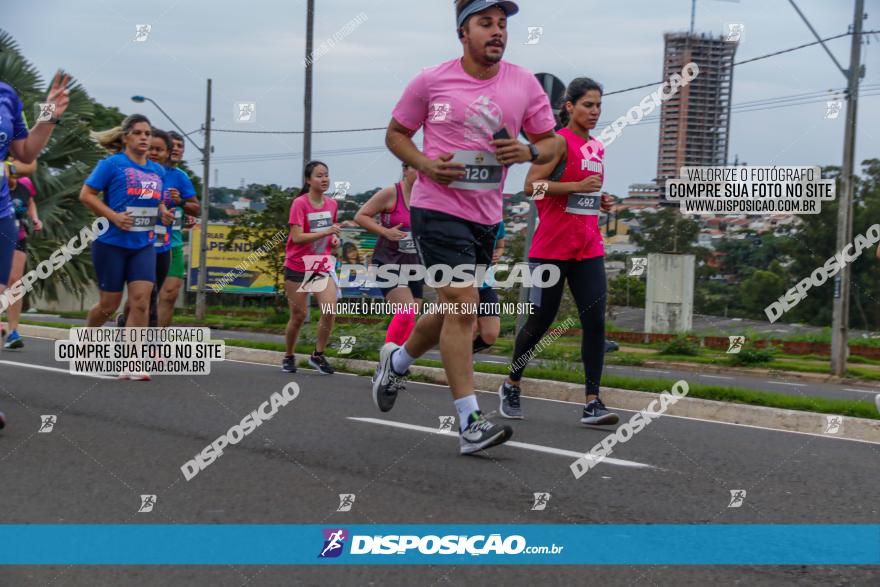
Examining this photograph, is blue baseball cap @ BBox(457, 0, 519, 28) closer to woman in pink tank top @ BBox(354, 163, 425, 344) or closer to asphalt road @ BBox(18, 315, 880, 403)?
woman in pink tank top @ BBox(354, 163, 425, 344)

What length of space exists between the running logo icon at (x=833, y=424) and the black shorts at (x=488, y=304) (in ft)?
8.30

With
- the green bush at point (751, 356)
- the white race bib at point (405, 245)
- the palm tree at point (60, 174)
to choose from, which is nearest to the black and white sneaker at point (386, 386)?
the white race bib at point (405, 245)

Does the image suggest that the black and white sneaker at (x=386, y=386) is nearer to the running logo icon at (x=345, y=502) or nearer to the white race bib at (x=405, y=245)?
Answer: the running logo icon at (x=345, y=502)

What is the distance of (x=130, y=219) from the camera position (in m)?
9.02

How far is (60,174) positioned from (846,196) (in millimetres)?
15610

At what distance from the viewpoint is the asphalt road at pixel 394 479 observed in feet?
11.5

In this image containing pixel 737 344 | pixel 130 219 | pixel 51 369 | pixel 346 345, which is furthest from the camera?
pixel 737 344

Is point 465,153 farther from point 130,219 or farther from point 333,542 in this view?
point 130,219

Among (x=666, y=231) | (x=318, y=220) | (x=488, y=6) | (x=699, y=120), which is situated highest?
(x=699, y=120)

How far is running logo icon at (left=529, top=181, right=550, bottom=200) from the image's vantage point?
22.8 feet

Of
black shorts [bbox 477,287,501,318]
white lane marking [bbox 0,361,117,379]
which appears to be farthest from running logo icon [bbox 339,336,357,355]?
black shorts [bbox 477,287,501,318]

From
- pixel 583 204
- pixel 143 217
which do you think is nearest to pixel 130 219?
pixel 143 217

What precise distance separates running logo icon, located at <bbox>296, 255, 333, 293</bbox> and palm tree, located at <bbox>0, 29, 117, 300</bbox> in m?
13.0

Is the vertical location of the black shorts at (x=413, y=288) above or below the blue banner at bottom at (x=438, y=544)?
above
